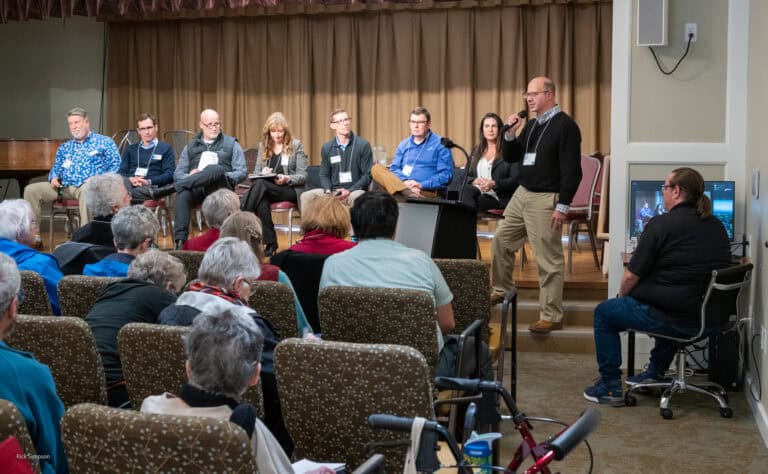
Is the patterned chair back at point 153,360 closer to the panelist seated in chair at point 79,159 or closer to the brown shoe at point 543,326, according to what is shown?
the brown shoe at point 543,326

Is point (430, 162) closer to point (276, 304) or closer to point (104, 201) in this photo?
point (104, 201)

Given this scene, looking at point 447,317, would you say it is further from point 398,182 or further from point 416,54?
point 416,54

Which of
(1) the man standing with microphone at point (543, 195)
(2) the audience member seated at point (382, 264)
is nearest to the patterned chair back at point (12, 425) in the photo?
(2) the audience member seated at point (382, 264)

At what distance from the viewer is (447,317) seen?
406 cm

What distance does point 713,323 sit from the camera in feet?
17.1

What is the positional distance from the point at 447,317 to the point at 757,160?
7.94ft

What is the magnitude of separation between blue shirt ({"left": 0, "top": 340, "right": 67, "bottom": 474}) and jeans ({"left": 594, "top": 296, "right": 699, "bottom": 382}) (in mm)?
3588

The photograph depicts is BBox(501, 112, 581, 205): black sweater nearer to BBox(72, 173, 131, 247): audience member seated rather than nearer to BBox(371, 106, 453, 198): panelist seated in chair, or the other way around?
BBox(371, 106, 453, 198): panelist seated in chair

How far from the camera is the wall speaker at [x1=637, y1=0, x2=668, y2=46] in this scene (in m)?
5.96

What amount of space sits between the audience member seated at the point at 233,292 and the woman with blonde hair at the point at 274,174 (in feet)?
14.9

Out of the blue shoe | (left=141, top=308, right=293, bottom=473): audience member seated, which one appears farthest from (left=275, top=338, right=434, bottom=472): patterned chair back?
the blue shoe

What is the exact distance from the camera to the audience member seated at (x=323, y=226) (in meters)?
4.75

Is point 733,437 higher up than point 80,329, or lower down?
lower down

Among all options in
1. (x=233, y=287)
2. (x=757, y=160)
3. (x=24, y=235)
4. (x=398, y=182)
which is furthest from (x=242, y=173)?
(x=233, y=287)
